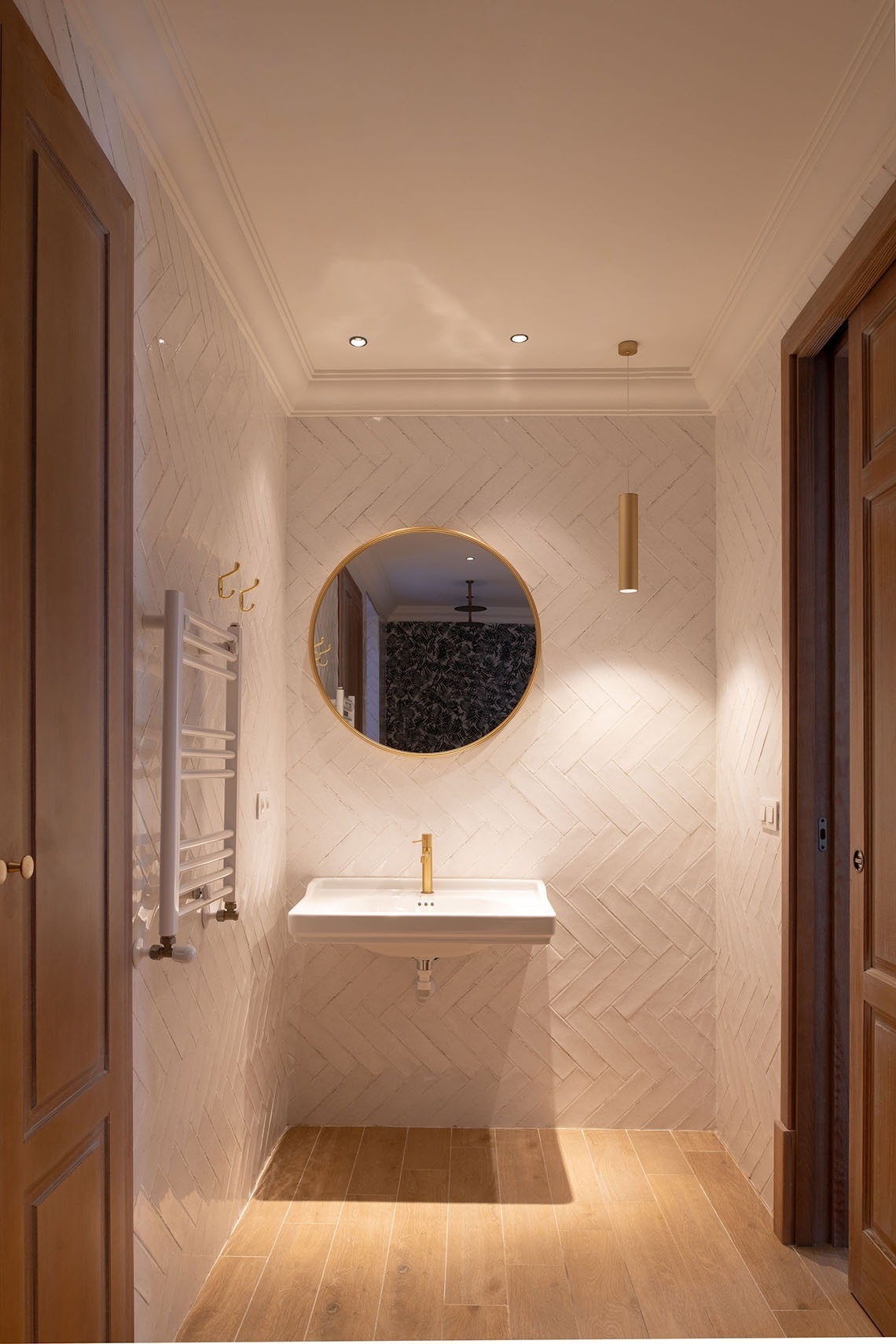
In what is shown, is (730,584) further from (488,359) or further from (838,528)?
(488,359)

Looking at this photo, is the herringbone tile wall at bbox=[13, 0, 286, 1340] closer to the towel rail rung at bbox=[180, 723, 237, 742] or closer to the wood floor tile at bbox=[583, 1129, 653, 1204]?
the towel rail rung at bbox=[180, 723, 237, 742]

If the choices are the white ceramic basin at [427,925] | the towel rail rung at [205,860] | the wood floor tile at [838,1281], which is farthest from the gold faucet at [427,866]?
the wood floor tile at [838,1281]

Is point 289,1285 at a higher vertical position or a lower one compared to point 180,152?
lower

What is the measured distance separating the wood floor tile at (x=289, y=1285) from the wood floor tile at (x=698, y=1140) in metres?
1.29

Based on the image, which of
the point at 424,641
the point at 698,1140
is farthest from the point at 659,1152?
the point at 424,641

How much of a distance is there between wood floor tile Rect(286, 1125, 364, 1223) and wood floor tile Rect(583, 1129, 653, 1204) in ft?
2.61

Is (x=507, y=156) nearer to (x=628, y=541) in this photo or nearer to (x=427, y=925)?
(x=628, y=541)

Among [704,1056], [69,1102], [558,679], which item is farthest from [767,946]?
[69,1102]

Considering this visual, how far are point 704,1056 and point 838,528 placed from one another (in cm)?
194

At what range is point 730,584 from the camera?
11.3 feet

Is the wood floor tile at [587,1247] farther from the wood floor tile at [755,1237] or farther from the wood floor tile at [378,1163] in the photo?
the wood floor tile at [378,1163]

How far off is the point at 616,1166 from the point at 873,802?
1.70 m

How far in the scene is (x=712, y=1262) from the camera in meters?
2.60

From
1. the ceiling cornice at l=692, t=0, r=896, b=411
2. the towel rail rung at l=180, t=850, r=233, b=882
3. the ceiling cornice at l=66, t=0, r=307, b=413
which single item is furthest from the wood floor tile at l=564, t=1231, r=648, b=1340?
the ceiling cornice at l=66, t=0, r=307, b=413
